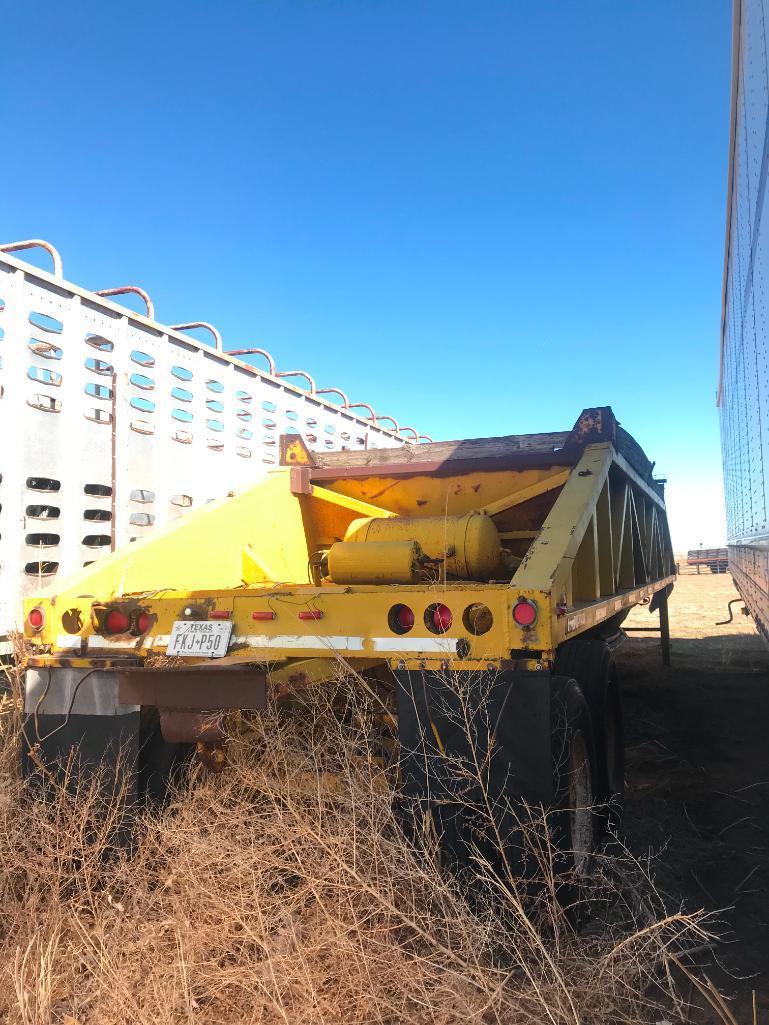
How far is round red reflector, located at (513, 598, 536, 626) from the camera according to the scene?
2.73 metres

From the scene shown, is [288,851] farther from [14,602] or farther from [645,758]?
[645,758]

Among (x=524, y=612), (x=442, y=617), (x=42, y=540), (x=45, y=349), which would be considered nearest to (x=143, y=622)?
(x=442, y=617)

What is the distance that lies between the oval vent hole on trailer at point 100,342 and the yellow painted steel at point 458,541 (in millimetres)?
3164

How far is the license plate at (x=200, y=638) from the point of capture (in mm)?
3244

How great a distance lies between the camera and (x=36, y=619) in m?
3.69

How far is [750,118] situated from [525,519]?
2730mm

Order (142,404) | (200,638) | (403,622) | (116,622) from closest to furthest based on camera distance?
(403,622), (200,638), (116,622), (142,404)

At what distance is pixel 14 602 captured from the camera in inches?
200

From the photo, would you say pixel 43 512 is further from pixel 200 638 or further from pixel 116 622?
pixel 200 638

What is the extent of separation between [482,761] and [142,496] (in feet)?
15.2

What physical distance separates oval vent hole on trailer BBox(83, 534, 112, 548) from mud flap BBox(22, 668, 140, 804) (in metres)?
2.38

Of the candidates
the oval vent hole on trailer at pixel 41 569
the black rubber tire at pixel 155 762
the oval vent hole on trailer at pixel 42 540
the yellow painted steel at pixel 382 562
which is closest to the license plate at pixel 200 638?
the black rubber tire at pixel 155 762

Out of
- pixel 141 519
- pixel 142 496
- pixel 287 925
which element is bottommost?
pixel 287 925

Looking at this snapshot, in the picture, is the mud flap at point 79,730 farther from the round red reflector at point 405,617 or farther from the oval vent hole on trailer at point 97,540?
the oval vent hole on trailer at point 97,540
